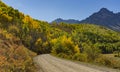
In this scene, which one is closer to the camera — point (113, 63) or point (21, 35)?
point (113, 63)

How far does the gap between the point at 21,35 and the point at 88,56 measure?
66.4 meters

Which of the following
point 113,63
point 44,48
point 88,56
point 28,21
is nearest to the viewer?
point 113,63

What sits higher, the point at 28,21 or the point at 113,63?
the point at 28,21

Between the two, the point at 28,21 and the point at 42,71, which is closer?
the point at 42,71

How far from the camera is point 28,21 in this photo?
15912 centimetres

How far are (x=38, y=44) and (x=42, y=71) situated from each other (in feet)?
339

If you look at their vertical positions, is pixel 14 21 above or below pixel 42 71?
above

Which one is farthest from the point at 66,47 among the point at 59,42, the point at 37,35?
the point at 37,35

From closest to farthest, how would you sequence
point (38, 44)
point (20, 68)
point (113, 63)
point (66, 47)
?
1. point (20, 68)
2. point (113, 63)
3. point (66, 47)
4. point (38, 44)

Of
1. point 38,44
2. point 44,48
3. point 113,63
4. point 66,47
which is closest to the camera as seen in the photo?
point 113,63

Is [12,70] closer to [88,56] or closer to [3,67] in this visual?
[3,67]

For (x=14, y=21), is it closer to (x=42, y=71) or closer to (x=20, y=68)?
(x=42, y=71)

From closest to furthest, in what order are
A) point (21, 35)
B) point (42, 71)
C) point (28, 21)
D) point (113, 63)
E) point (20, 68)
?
point (20, 68) < point (42, 71) < point (113, 63) < point (21, 35) < point (28, 21)

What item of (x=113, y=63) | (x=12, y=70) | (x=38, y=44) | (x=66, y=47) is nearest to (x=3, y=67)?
(x=12, y=70)
